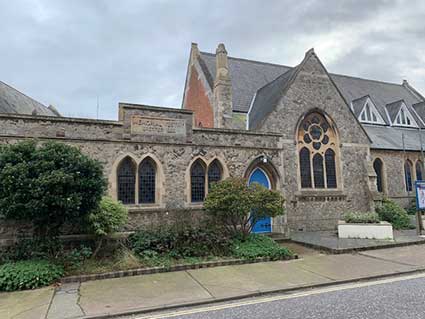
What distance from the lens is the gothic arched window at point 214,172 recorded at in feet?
43.8

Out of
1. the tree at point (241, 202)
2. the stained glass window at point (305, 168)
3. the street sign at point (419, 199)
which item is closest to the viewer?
the tree at point (241, 202)

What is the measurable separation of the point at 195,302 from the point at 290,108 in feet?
42.3

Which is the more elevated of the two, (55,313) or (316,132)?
(316,132)

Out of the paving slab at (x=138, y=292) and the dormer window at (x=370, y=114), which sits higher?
the dormer window at (x=370, y=114)

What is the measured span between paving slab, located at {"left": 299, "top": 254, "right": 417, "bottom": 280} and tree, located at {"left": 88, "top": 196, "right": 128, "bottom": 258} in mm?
6081

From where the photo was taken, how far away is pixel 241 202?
11.0 m

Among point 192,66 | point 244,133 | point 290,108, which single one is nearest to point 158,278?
point 244,133

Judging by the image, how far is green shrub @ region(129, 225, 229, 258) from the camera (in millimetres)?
9758

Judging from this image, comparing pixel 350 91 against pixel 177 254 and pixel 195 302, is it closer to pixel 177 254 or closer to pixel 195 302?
pixel 177 254

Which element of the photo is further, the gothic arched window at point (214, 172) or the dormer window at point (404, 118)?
the dormer window at point (404, 118)

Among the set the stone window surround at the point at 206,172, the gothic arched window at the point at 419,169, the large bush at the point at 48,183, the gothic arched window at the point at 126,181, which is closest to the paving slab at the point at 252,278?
the large bush at the point at 48,183

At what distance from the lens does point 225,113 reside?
18172 mm

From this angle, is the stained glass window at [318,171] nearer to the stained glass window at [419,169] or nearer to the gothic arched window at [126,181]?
the gothic arched window at [126,181]

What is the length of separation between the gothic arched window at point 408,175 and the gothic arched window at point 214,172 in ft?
54.1
